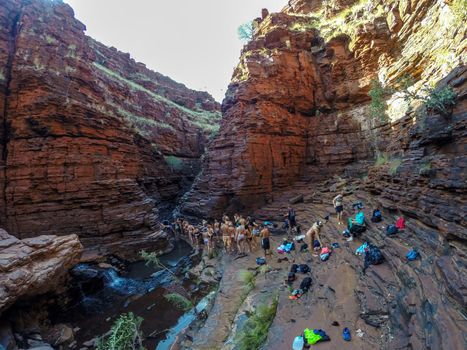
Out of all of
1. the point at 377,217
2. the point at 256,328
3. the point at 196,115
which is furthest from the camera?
the point at 196,115

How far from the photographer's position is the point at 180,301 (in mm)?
10969

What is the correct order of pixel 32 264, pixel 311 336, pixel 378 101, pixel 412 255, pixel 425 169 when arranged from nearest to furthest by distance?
pixel 311 336
pixel 412 255
pixel 425 169
pixel 32 264
pixel 378 101

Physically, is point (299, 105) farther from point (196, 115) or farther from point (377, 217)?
point (196, 115)

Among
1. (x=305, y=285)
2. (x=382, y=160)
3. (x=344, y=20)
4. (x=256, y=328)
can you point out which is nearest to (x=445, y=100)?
(x=305, y=285)

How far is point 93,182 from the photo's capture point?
56.3 feet

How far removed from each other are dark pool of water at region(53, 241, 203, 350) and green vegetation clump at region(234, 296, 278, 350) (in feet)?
14.7

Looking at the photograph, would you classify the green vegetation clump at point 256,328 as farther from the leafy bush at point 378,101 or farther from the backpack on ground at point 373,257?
the leafy bush at point 378,101

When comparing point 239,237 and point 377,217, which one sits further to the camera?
point 239,237

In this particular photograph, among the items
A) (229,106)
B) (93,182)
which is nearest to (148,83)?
(229,106)

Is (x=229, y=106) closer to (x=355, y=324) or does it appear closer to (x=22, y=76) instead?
(x=22, y=76)

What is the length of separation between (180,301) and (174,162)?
25.4m

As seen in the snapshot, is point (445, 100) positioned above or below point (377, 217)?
above

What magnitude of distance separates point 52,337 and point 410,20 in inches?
1122

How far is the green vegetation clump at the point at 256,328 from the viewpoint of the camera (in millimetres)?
7008
